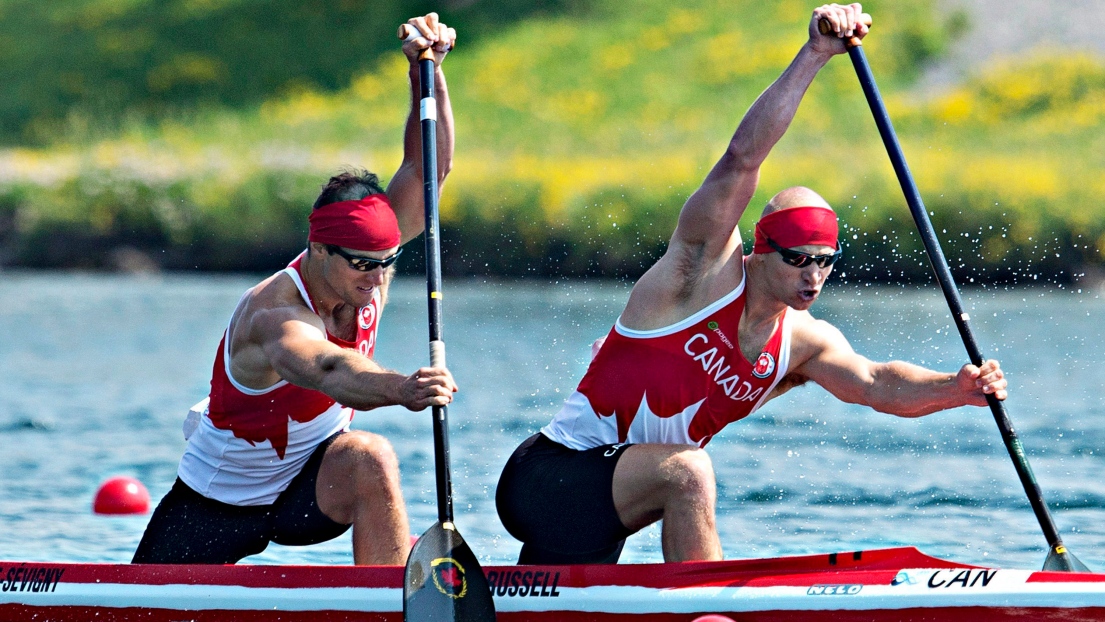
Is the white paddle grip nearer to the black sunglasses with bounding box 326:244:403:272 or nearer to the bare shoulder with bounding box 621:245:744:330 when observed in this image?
the black sunglasses with bounding box 326:244:403:272

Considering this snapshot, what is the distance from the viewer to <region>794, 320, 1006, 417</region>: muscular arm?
17.8 feet

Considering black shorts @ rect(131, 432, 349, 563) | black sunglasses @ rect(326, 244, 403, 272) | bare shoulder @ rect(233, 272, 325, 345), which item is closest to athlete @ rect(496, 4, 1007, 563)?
black shorts @ rect(131, 432, 349, 563)

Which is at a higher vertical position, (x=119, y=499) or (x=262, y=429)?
(x=262, y=429)

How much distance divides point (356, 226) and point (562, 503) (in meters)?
1.25

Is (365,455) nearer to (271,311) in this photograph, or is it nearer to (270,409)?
(270,409)

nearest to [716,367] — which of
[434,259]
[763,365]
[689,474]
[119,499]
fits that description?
[763,365]

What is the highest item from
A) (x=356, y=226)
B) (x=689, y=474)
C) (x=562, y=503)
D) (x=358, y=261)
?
(x=356, y=226)

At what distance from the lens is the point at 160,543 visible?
5.64 m

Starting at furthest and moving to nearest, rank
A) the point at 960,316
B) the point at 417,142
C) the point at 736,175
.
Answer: the point at 417,142, the point at 960,316, the point at 736,175

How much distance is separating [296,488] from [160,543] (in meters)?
0.60

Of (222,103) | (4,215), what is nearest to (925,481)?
(4,215)

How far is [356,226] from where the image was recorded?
5.30 metres

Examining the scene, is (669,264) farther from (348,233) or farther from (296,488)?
(296,488)

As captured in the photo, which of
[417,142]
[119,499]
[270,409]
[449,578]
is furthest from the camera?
[119,499]
